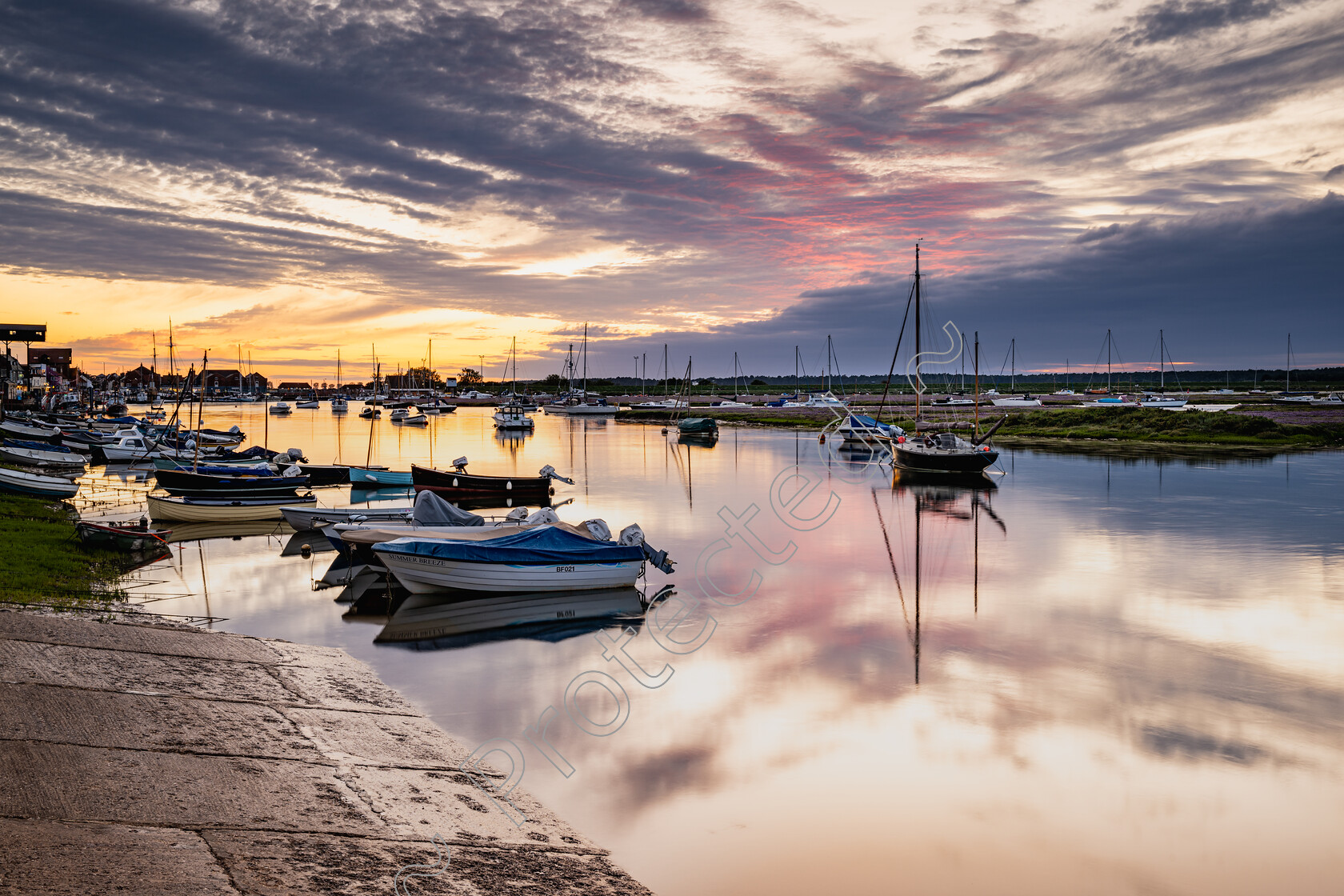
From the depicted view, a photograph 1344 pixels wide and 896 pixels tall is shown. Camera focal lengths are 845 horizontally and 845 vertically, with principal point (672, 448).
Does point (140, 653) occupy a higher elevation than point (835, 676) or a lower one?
higher

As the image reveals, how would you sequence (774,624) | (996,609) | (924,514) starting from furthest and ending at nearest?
1. (924,514)
2. (996,609)
3. (774,624)

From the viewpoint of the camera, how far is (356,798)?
31.9 feet

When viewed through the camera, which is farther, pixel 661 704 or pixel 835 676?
pixel 835 676

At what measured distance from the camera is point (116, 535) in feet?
84.2

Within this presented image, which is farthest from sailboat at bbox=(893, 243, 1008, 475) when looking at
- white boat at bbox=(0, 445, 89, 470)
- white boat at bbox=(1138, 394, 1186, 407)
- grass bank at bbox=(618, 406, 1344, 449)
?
white boat at bbox=(1138, 394, 1186, 407)

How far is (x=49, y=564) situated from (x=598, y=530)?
14.0 m

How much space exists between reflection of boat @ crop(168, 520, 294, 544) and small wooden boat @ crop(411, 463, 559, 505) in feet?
24.9

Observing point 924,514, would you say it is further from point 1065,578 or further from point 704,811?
point 704,811

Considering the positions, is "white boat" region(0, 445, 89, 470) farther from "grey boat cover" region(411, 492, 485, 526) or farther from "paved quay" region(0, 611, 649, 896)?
"paved quay" region(0, 611, 649, 896)

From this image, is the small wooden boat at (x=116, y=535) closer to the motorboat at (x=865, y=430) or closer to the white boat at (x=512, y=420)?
the motorboat at (x=865, y=430)

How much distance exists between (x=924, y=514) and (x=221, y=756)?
109 feet

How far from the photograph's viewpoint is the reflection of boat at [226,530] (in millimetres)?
30659

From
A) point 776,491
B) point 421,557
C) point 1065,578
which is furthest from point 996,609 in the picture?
point 776,491

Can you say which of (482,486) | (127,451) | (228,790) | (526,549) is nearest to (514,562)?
(526,549)
